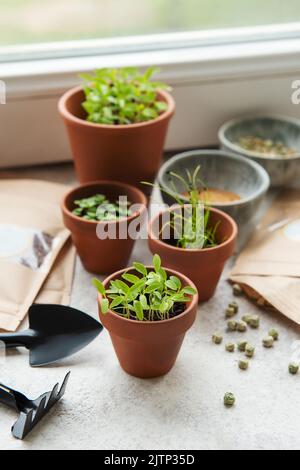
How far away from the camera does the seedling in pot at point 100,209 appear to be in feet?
3.70

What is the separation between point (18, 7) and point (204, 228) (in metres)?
0.56

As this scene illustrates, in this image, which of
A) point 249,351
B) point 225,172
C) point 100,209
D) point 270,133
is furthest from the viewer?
point 270,133

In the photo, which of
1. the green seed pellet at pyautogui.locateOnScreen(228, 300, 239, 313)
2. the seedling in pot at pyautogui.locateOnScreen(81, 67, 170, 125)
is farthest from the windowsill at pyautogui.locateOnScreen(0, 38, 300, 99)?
the green seed pellet at pyautogui.locateOnScreen(228, 300, 239, 313)

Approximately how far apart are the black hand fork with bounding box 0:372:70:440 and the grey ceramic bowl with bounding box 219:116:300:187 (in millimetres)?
595

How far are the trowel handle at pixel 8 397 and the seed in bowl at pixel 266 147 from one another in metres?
0.69

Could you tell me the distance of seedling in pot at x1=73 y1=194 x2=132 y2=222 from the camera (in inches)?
44.4

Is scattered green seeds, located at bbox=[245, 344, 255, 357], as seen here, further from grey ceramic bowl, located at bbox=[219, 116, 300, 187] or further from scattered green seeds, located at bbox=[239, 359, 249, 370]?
grey ceramic bowl, located at bbox=[219, 116, 300, 187]

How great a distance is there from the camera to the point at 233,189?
51.9 inches

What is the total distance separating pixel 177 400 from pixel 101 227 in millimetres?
291

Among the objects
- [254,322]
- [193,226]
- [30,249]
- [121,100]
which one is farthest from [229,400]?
[121,100]

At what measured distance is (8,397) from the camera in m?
0.92

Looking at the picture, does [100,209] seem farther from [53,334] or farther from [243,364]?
[243,364]

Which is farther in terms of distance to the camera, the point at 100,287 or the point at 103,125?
the point at 103,125
